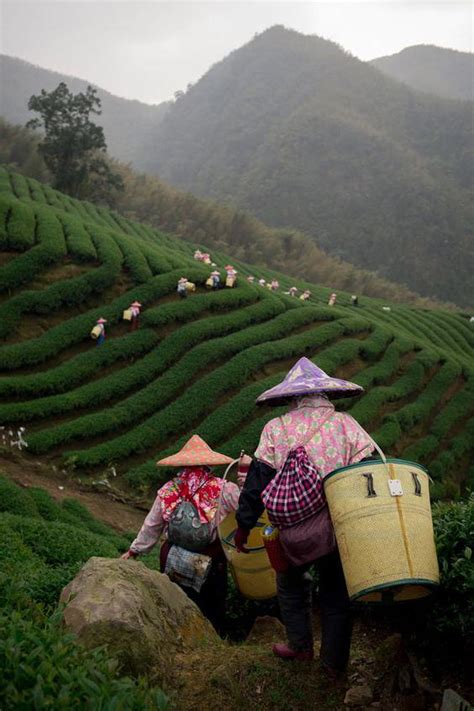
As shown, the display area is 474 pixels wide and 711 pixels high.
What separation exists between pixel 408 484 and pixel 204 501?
2051mm

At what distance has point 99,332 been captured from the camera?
1797 centimetres

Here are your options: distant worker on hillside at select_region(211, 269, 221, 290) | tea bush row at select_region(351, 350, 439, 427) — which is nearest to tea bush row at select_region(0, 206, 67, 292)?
distant worker on hillside at select_region(211, 269, 221, 290)

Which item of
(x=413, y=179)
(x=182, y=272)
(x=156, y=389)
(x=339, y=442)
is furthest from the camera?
(x=413, y=179)

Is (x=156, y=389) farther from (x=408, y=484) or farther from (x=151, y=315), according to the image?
(x=408, y=484)

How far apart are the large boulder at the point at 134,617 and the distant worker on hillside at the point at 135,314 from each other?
597 inches

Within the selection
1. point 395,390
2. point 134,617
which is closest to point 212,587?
point 134,617

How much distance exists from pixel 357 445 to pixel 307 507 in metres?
0.59

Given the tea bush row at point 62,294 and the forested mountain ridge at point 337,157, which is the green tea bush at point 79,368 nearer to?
the tea bush row at point 62,294

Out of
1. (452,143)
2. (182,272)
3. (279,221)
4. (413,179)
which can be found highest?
(452,143)

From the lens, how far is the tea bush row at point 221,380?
15062mm

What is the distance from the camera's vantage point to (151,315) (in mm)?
19844

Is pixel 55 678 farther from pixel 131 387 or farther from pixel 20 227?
pixel 20 227

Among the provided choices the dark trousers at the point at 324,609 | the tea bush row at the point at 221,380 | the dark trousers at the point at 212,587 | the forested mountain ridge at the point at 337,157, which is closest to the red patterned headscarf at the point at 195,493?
the dark trousers at the point at 212,587

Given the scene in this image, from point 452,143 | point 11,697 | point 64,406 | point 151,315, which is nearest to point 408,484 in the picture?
point 11,697
